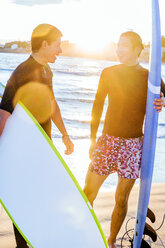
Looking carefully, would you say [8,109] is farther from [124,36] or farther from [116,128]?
[124,36]

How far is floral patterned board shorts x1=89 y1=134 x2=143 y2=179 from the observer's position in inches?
87.3

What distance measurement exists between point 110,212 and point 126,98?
58.5 inches

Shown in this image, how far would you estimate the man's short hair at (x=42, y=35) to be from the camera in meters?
2.09

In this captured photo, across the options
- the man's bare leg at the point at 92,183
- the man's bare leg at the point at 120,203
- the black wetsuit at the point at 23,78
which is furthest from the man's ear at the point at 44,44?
the man's bare leg at the point at 120,203

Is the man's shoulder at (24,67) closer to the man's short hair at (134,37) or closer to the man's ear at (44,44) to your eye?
the man's ear at (44,44)

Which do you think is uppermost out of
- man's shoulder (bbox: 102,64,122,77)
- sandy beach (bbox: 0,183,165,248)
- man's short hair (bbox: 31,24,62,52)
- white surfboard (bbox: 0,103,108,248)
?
man's short hair (bbox: 31,24,62,52)

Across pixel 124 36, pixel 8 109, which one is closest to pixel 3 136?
pixel 8 109

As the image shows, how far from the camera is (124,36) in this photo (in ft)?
6.89

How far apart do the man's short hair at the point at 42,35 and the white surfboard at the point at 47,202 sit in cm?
57

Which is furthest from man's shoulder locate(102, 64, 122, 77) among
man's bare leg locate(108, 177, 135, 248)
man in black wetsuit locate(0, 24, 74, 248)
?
man's bare leg locate(108, 177, 135, 248)

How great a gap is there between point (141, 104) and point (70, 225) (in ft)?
3.07

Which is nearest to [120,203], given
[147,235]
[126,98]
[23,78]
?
[147,235]

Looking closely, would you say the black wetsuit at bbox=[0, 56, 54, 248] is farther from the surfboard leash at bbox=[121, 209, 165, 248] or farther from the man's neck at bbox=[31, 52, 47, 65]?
the surfboard leash at bbox=[121, 209, 165, 248]

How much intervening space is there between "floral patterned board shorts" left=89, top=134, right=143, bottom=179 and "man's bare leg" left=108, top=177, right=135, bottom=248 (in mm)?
60
